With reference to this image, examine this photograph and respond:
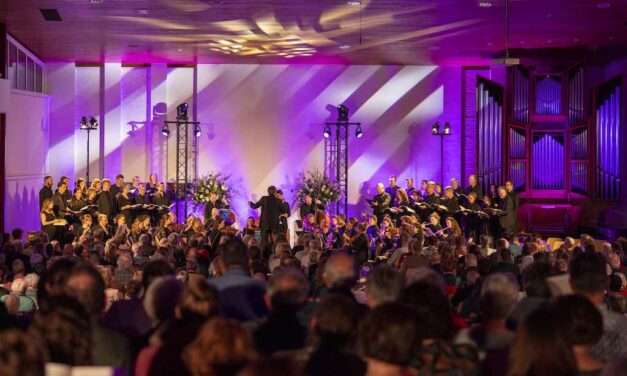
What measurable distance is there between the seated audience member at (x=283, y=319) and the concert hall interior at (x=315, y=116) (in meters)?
8.55

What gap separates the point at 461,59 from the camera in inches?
806

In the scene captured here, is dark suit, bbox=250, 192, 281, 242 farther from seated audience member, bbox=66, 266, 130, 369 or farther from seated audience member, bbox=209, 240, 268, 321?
seated audience member, bbox=66, 266, 130, 369

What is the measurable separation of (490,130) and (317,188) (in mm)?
4351

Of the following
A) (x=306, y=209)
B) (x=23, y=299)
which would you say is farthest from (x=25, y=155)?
(x=23, y=299)

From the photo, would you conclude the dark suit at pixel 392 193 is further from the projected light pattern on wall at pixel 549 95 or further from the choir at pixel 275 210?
the projected light pattern on wall at pixel 549 95

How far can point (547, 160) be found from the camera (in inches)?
776

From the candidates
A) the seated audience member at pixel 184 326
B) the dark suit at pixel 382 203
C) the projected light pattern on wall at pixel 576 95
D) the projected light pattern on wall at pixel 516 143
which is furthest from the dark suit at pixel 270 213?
the seated audience member at pixel 184 326

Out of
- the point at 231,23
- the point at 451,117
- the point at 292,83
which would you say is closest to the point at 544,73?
the point at 451,117

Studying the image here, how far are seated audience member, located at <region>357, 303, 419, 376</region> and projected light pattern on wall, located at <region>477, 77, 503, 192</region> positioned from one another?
16.6 meters

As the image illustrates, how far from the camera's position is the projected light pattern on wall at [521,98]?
1956 cm

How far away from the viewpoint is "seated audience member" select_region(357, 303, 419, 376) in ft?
11.9

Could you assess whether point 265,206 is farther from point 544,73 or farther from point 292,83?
point 544,73

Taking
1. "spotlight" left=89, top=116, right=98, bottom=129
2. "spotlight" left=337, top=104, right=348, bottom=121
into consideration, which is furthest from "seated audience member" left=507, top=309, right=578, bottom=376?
"spotlight" left=89, top=116, right=98, bottom=129

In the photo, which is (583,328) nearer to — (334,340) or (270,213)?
(334,340)
